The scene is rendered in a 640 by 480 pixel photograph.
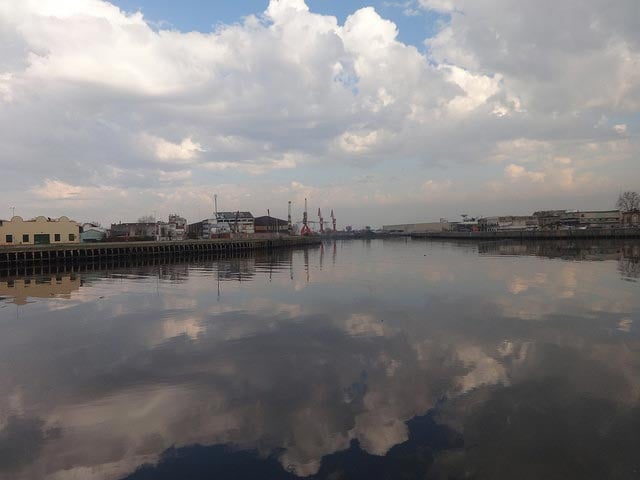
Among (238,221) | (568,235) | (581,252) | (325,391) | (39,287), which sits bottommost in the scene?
(581,252)

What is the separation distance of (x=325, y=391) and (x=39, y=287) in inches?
1279

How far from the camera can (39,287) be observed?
33688mm

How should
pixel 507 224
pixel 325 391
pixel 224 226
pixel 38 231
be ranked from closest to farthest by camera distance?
pixel 325 391 → pixel 38 231 → pixel 224 226 → pixel 507 224

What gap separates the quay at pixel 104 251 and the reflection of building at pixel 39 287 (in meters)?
19.2

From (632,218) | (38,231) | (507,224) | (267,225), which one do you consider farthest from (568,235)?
(38,231)

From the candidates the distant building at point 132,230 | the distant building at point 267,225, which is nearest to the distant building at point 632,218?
the distant building at point 267,225

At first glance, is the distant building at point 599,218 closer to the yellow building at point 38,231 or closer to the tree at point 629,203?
the tree at point 629,203

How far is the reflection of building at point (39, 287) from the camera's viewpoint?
29.0 m

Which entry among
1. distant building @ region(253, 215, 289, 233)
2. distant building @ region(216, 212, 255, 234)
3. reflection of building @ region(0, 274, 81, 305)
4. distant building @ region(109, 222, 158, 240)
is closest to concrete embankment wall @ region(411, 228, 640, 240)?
distant building @ region(253, 215, 289, 233)

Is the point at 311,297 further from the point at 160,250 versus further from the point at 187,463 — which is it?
the point at 160,250

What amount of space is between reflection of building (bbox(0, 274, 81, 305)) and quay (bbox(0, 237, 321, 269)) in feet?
63.0

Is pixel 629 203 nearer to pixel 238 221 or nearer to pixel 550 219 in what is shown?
pixel 550 219

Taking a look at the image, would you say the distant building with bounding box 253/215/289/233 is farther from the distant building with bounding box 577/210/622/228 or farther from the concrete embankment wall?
the distant building with bounding box 577/210/622/228

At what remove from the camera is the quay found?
57031mm
